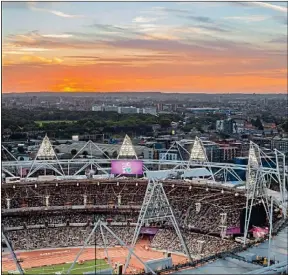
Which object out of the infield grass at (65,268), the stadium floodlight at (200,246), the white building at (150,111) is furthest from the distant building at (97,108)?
the infield grass at (65,268)

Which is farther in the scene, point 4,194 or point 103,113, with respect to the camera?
point 103,113

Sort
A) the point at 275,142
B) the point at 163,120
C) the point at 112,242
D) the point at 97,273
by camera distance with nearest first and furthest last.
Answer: the point at 97,273, the point at 112,242, the point at 275,142, the point at 163,120

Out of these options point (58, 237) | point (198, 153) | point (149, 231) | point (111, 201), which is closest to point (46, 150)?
point (111, 201)

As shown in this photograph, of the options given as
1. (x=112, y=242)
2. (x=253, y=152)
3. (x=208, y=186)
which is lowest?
(x=112, y=242)

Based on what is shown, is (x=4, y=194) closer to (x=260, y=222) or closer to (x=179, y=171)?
(x=179, y=171)

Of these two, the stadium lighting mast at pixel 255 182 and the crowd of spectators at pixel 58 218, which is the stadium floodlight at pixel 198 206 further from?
the stadium lighting mast at pixel 255 182

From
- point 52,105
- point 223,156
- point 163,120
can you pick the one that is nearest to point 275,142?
point 223,156
